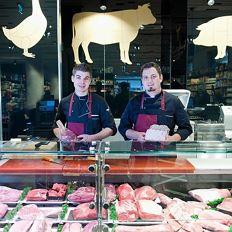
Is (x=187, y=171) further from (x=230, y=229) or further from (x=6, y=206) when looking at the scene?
(x=6, y=206)

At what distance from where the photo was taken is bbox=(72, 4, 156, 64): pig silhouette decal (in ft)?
18.9

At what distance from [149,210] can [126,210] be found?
12 centimetres

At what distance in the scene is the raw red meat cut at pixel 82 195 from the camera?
1.92 metres

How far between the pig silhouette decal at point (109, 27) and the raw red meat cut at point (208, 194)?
4053mm

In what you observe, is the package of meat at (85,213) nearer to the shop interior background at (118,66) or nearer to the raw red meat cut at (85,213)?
the raw red meat cut at (85,213)

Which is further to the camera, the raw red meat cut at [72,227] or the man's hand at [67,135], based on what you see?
the man's hand at [67,135]

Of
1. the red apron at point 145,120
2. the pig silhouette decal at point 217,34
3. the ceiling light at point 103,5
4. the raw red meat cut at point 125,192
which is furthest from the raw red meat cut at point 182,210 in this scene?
the ceiling light at point 103,5

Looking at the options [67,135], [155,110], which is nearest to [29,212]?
[67,135]

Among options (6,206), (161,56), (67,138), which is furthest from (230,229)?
(161,56)

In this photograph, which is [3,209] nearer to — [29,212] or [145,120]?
[29,212]

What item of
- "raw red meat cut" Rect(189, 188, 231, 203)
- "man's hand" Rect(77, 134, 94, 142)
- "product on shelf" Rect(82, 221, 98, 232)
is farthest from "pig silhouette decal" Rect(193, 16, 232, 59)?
→ "product on shelf" Rect(82, 221, 98, 232)

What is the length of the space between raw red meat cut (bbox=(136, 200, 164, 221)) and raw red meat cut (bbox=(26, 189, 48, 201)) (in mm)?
535

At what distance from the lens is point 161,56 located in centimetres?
588

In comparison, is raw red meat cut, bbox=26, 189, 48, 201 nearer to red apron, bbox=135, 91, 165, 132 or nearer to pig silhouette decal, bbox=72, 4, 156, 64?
red apron, bbox=135, 91, 165, 132
